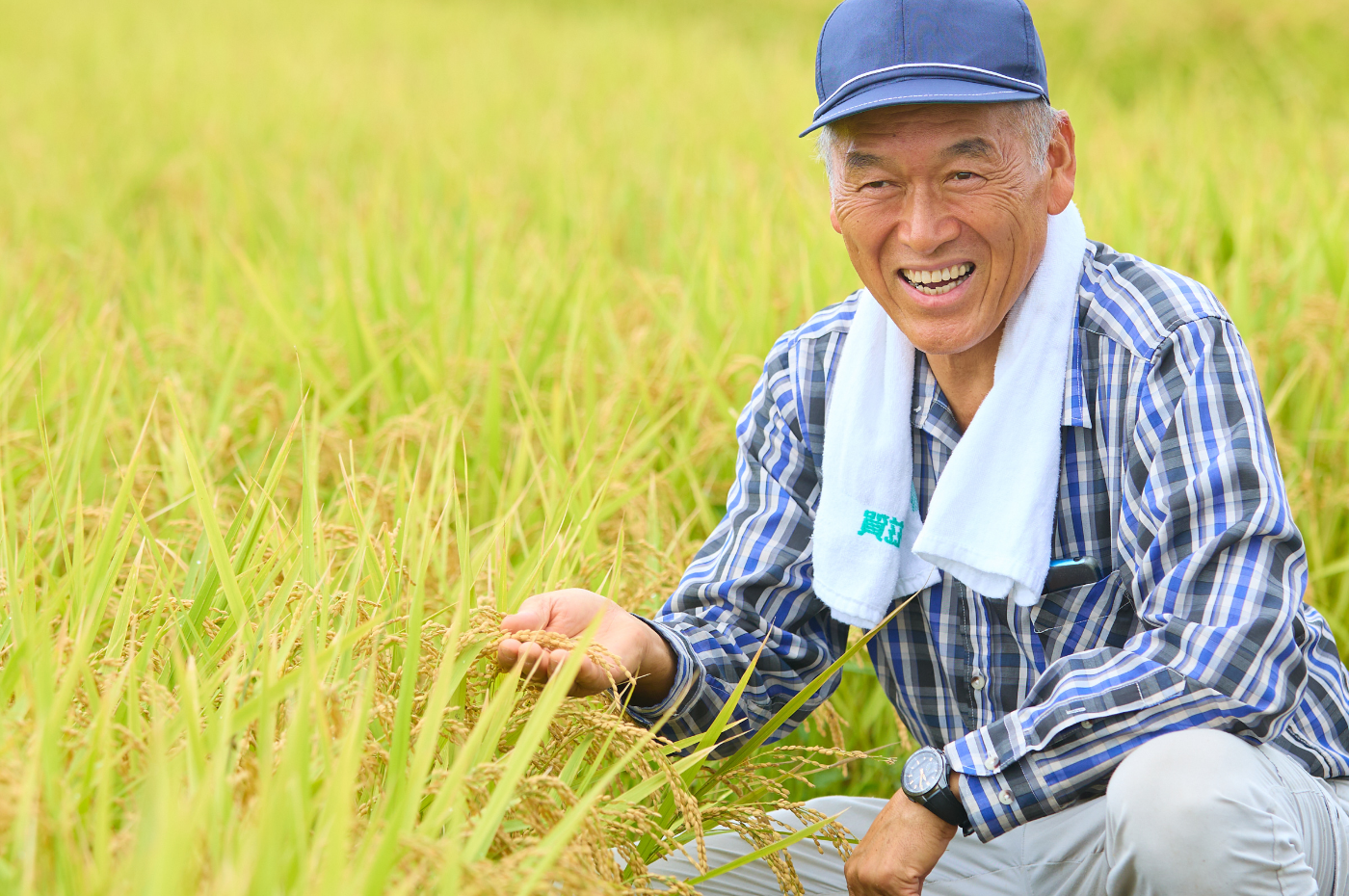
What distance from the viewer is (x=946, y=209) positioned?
1424 millimetres

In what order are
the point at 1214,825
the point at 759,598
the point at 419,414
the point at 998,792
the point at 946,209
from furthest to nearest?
the point at 419,414, the point at 759,598, the point at 946,209, the point at 998,792, the point at 1214,825

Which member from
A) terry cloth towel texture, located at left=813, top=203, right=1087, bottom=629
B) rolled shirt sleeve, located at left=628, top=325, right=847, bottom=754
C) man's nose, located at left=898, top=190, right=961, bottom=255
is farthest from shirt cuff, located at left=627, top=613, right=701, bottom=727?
man's nose, located at left=898, top=190, right=961, bottom=255

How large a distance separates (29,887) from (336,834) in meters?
0.22

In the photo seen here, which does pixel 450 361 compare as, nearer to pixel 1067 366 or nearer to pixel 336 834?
pixel 1067 366

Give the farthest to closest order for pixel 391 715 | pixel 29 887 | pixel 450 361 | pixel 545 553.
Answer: pixel 450 361 → pixel 545 553 → pixel 391 715 → pixel 29 887

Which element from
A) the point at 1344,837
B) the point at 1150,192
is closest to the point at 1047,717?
the point at 1344,837

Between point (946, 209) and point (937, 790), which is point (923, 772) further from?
point (946, 209)

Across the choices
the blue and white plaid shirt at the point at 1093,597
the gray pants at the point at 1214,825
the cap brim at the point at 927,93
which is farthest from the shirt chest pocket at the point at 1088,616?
the cap brim at the point at 927,93

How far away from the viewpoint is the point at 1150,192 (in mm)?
3633

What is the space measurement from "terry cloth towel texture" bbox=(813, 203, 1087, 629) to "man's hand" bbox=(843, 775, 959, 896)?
259mm

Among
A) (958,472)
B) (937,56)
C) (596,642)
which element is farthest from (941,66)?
(596,642)

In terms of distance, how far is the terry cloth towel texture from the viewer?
1.44m

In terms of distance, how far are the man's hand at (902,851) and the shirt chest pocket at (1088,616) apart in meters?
0.27

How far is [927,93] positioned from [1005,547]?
527mm
